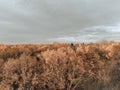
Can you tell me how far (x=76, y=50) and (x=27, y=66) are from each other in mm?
3376

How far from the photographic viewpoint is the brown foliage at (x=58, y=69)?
47.3 ft

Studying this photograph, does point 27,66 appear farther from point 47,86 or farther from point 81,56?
point 81,56

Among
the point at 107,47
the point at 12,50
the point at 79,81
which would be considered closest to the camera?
the point at 79,81

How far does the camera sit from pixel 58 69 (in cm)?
1519

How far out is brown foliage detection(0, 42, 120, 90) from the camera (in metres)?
14.4

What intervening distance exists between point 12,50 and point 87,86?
14.2ft

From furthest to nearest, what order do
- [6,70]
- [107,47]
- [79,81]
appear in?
[107,47] < [79,81] < [6,70]

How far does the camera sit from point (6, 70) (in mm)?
14297

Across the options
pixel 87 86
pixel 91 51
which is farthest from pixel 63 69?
pixel 91 51

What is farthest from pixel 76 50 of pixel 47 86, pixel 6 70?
pixel 6 70

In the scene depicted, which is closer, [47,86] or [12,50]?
[47,86]

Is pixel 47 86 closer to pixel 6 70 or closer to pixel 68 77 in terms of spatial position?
pixel 68 77

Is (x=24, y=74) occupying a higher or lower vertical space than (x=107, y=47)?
lower

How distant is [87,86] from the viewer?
1545 centimetres
